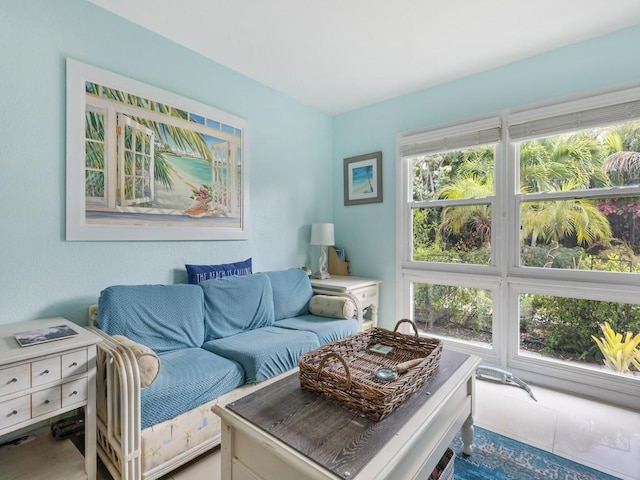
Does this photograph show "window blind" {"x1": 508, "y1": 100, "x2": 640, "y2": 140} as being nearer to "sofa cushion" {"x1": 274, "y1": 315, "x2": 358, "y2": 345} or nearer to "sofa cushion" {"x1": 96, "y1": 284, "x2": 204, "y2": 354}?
"sofa cushion" {"x1": 274, "y1": 315, "x2": 358, "y2": 345}

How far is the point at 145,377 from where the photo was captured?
1434mm

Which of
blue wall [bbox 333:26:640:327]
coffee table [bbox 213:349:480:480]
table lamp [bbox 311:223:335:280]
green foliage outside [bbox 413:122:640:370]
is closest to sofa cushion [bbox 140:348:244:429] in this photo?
coffee table [bbox 213:349:480:480]

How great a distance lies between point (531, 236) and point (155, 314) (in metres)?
2.79

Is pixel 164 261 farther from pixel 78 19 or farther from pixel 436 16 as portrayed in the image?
pixel 436 16

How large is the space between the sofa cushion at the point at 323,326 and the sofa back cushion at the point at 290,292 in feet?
0.23

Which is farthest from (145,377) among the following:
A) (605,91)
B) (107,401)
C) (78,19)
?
(605,91)

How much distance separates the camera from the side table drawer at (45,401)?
1304 mm

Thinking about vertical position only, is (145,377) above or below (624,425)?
above

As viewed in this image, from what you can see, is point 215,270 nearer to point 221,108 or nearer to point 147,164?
point 147,164

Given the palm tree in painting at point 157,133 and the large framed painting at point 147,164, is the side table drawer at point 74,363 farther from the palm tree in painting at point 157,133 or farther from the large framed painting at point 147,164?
the palm tree in painting at point 157,133

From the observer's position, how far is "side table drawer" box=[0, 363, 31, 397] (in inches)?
48.2

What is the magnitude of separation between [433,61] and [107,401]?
307 cm

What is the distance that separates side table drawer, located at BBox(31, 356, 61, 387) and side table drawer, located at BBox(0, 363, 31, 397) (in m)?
0.02

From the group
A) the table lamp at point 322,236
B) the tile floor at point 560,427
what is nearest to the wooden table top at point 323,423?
the tile floor at point 560,427
